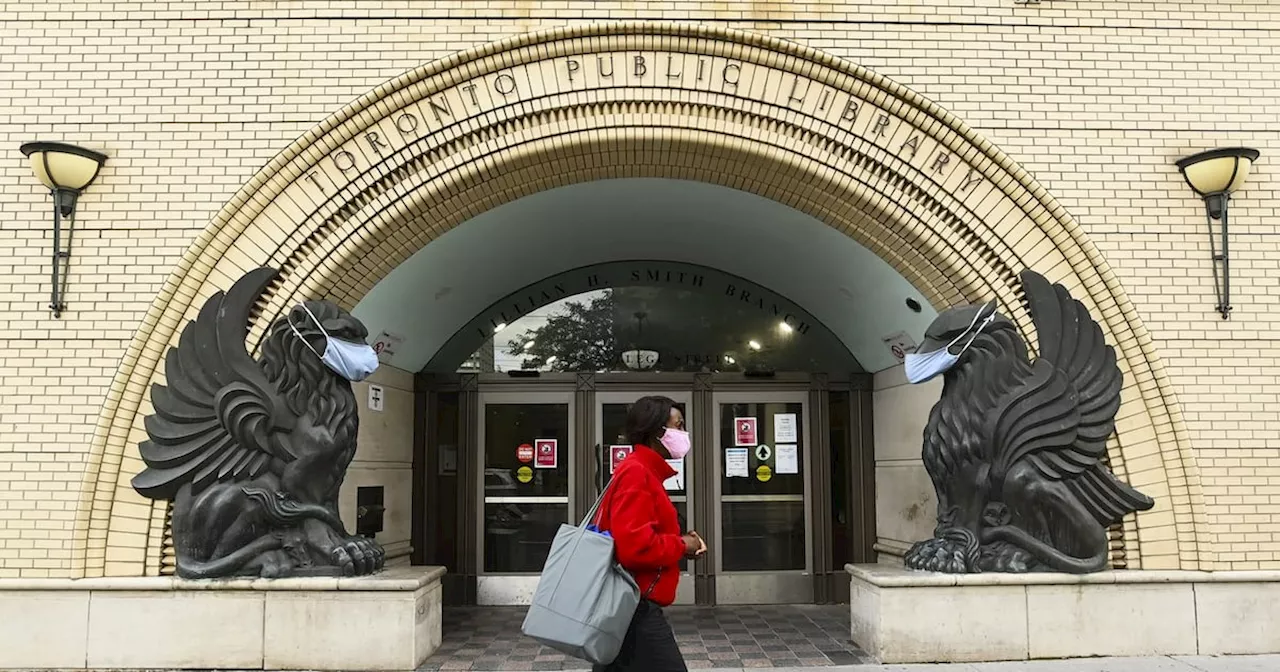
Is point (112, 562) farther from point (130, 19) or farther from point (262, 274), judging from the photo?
point (130, 19)

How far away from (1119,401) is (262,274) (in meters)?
6.11

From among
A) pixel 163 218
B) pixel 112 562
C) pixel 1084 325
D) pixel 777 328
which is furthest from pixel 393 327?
pixel 1084 325

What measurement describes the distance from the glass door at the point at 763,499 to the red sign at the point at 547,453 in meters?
1.66

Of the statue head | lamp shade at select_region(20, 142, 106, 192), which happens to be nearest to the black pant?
the statue head

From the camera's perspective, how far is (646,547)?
3.48 m

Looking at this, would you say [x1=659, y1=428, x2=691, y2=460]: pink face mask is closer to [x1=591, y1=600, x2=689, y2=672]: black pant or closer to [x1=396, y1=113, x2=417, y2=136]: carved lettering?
[x1=591, y1=600, x2=689, y2=672]: black pant

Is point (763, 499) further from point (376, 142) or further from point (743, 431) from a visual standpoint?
point (376, 142)

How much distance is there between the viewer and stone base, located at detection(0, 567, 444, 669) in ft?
19.0

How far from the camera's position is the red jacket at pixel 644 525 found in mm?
3482

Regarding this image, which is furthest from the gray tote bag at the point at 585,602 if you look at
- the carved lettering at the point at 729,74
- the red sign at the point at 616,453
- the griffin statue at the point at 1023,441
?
the red sign at the point at 616,453

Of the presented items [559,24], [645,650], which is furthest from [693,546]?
[559,24]

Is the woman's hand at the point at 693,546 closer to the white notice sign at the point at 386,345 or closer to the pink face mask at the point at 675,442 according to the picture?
the pink face mask at the point at 675,442

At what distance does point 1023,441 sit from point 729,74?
333 centimetres

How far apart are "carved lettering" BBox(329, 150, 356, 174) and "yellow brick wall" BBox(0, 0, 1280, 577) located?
302 mm
